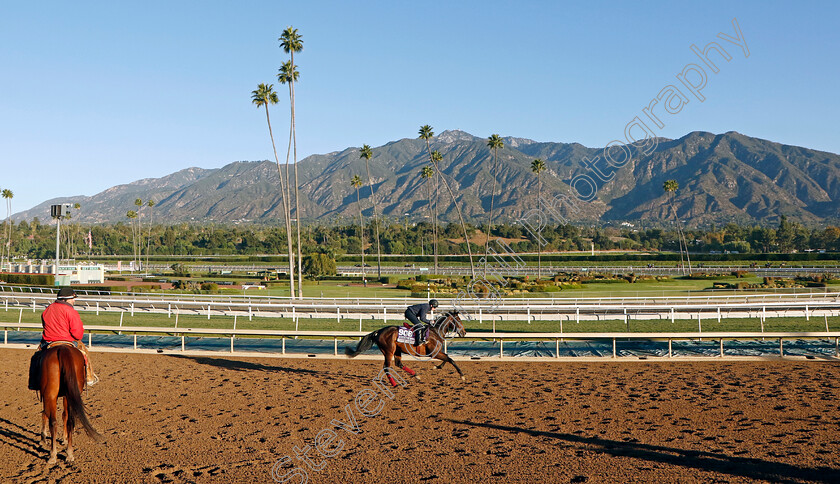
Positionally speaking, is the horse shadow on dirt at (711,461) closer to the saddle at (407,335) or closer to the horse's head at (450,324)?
the saddle at (407,335)

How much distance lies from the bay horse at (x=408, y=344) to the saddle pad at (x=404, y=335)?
0.24ft

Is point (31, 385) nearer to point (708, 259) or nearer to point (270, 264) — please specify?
point (270, 264)

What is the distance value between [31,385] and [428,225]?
141789 millimetres

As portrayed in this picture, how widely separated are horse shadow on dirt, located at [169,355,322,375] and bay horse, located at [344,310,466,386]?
235 centimetres

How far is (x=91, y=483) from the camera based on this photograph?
745 centimetres

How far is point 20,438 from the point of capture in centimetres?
940

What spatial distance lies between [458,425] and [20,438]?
6.77m

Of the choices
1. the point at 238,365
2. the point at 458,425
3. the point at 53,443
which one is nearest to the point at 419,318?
the point at 458,425

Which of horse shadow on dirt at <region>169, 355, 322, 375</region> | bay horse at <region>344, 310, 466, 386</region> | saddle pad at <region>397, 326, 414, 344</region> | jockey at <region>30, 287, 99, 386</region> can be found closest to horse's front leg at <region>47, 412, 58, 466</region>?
jockey at <region>30, 287, 99, 386</region>

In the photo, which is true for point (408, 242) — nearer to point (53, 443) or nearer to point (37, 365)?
point (37, 365)

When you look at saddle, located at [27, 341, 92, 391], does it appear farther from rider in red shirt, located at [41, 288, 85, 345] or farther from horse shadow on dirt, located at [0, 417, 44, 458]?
horse shadow on dirt, located at [0, 417, 44, 458]

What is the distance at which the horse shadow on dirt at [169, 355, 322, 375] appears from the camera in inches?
596

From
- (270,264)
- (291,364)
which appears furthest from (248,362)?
(270,264)

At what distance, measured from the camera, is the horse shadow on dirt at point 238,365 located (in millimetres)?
15148
